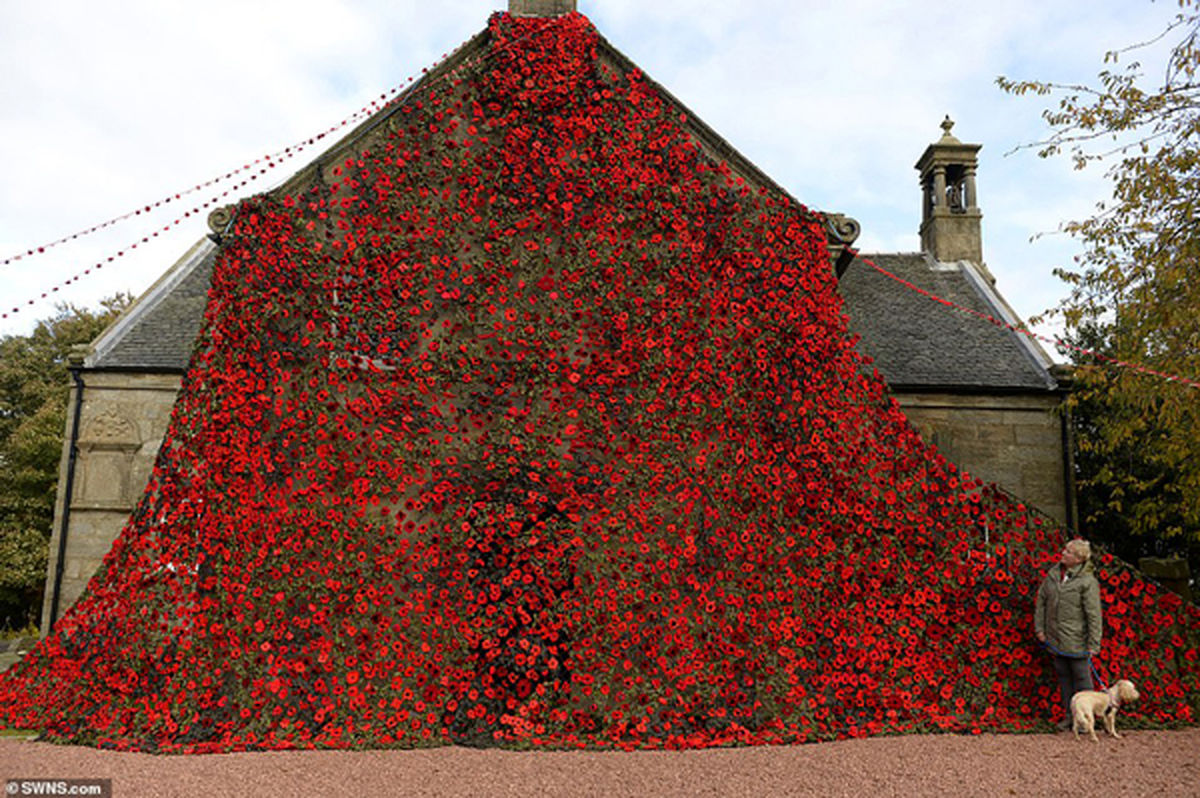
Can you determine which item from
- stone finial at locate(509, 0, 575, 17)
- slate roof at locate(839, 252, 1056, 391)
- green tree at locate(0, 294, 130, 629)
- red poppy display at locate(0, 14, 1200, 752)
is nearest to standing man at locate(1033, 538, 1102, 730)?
red poppy display at locate(0, 14, 1200, 752)

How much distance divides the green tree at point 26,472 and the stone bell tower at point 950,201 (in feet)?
72.5

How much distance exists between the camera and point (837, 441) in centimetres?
922

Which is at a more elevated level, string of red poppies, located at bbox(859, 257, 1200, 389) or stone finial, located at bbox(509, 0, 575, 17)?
stone finial, located at bbox(509, 0, 575, 17)

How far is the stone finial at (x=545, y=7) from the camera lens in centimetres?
1187

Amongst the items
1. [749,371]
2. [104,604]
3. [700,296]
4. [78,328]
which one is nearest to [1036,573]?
[749,371]

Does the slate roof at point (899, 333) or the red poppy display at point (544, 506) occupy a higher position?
the slate roof at point (899, 333)

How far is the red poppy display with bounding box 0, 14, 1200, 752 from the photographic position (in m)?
8.27

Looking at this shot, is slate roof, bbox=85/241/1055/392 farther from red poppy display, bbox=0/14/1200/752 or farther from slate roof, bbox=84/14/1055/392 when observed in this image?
red poppy display, bbox=0/14/1200/752

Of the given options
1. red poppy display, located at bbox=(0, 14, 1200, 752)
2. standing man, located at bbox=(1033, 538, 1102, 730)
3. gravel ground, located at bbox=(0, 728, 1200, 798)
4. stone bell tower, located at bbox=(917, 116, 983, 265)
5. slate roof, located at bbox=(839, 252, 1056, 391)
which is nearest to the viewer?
gravel ground, located at bbox=(0, 728, 1200, 798)

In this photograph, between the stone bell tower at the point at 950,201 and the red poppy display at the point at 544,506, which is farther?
the stone bell tower at the point at 950,201

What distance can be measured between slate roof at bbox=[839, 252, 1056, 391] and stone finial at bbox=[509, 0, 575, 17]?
7062mm

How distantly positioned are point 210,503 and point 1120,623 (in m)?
9.74

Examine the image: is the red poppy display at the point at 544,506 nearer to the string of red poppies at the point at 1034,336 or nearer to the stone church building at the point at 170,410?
the string of red poppies at the point at 1034,336

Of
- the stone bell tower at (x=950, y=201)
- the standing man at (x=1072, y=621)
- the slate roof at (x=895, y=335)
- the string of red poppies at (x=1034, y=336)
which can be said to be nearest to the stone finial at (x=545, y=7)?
the string of red poppies at (x=1034, y=336)
